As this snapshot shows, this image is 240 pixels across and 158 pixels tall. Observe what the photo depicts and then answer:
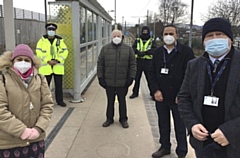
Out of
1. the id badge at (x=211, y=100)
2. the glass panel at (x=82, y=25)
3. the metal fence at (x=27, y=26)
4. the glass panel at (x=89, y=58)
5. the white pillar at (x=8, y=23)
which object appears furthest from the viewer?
the metal fence at (x=27, y=26)

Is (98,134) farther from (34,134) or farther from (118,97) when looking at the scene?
(34,134)

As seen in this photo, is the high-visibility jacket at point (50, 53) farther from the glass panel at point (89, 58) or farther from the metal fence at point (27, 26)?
the metal fence at point (27, 26)

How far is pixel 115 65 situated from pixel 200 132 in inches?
114

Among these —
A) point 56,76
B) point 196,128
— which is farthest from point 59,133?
point 196,128

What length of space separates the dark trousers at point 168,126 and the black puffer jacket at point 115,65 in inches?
49.8

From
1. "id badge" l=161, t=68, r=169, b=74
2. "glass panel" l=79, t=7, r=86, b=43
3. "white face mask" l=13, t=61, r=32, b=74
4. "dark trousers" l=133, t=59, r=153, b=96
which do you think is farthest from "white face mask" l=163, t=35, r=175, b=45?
"glass panel" l=79, t=7, r=86, b=43

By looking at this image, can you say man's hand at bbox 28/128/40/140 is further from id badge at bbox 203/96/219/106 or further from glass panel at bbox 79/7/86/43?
glass panel at bbox 79/7/86/43

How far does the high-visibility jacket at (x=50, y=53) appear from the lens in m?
5.86

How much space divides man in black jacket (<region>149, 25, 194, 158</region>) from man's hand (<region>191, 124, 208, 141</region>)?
4.59ft

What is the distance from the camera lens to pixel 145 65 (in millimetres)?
7371

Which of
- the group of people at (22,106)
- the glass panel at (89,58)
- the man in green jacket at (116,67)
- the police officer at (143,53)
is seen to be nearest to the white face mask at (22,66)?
the group of people at (22,106)

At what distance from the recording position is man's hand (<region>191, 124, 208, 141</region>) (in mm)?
2061

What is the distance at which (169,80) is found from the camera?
11.7 feet

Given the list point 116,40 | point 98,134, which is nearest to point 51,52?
point 116,40
